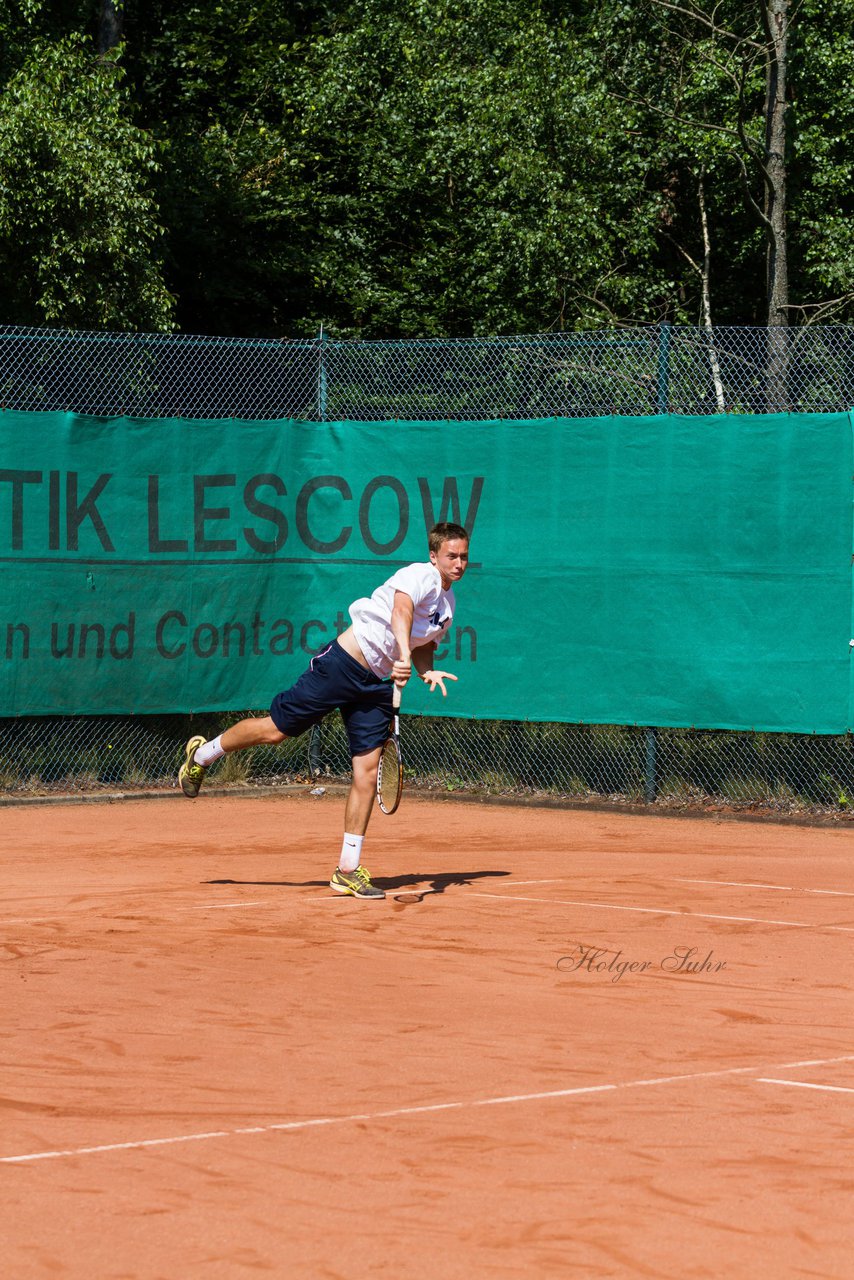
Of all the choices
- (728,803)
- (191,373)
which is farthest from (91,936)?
(191,373)

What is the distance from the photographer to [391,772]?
8.76m

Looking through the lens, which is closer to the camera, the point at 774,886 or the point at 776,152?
the point at 774,886

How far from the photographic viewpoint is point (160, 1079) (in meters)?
5.27

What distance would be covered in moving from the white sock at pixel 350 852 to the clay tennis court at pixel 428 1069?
257mm

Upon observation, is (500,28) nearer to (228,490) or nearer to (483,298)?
(483,298)

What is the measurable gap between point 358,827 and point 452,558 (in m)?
1.33

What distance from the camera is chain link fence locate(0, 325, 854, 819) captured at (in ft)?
40.7

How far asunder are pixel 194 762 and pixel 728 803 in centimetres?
450

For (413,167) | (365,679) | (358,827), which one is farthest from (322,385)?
(413,167)

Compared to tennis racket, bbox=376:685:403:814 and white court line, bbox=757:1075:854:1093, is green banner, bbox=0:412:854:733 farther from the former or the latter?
white court line, bbox=757:1075:854:1093

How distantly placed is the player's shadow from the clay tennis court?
0.03m

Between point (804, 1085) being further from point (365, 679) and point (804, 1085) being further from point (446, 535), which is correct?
point (365, 679)

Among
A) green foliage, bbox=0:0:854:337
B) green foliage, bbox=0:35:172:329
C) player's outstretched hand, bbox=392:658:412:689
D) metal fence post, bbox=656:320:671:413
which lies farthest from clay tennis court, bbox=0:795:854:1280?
green foliage, bbox=0:0:854:337

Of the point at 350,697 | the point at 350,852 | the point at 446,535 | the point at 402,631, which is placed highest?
the point at 446,535
